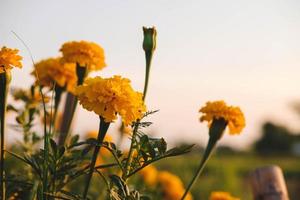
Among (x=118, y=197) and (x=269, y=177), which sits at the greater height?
(x=118, y=197)

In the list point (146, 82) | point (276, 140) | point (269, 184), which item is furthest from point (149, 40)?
point (276, 140)

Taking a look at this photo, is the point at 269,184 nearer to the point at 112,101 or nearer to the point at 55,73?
the point at 55,73

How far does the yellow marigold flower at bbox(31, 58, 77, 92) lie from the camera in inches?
57.7

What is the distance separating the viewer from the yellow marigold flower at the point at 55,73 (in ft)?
4.81

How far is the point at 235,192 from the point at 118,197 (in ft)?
17.2

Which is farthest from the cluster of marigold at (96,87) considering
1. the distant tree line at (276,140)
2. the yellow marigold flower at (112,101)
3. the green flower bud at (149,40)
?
the distant tree line at (276,140)

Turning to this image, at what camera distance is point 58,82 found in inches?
Answer: 58.3

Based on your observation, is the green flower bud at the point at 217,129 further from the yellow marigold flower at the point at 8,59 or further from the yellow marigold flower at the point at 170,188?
the yellow marigold flower at the point at 170,188

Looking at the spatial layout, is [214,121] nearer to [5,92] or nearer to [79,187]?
[5,92]

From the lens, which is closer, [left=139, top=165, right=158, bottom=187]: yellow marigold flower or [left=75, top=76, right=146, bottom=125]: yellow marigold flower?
[left=75, top=76, right=146, bottom=125]: yellow marigold flower

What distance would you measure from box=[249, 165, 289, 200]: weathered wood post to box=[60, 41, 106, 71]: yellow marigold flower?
982 millimetres

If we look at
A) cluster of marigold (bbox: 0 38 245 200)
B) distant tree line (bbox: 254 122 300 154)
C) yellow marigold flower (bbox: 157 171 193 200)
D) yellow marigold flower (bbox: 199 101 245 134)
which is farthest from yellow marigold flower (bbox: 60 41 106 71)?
distant tree line (bbox: 254 122 300 154)

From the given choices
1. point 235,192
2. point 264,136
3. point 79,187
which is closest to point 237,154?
point 264,136

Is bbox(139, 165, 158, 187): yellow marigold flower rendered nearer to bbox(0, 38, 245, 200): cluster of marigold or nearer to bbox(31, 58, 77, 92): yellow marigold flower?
bbox(0, 38, 245, 200): cluster of marigold
